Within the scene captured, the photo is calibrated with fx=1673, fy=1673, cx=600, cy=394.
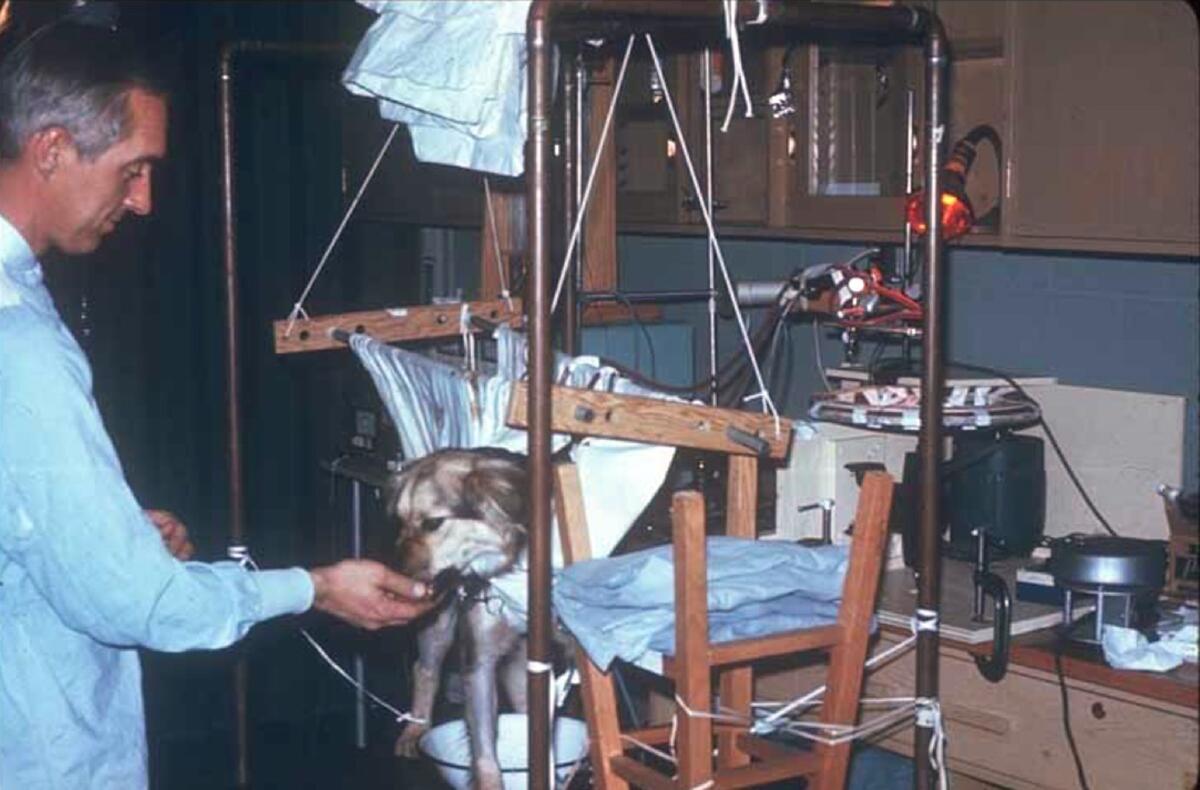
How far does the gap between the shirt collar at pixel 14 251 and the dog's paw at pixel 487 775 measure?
1.17m

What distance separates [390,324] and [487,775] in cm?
88

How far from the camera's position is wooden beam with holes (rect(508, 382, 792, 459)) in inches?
86.4

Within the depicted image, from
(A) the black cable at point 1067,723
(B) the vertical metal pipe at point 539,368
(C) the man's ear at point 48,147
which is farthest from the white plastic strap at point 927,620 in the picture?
(C) the man's ear at point 48,147

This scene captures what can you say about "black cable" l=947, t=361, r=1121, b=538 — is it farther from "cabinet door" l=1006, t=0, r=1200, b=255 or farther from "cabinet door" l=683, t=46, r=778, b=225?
"cabinet door" l=683, t=46, r=778, b=225

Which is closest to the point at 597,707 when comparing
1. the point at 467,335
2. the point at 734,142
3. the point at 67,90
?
the point at 467,335

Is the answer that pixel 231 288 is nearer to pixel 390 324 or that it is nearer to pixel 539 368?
pixel 390 324

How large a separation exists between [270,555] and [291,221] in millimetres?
952

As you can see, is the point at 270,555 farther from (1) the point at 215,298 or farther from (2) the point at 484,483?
(2) the point at 484,483

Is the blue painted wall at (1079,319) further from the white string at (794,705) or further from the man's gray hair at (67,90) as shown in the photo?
the man's gray hair at (67,90)

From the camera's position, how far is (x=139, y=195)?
7.42 ft

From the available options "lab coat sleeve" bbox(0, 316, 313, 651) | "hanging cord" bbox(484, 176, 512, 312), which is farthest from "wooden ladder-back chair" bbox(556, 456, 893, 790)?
"hanging cord" bbox(484, 176, 512, 312)

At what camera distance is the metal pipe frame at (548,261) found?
2068 mm

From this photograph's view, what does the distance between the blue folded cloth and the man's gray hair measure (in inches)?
34.1

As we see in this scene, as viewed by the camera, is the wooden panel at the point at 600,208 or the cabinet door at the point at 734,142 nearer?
the cabinet door at the point at 734,142
